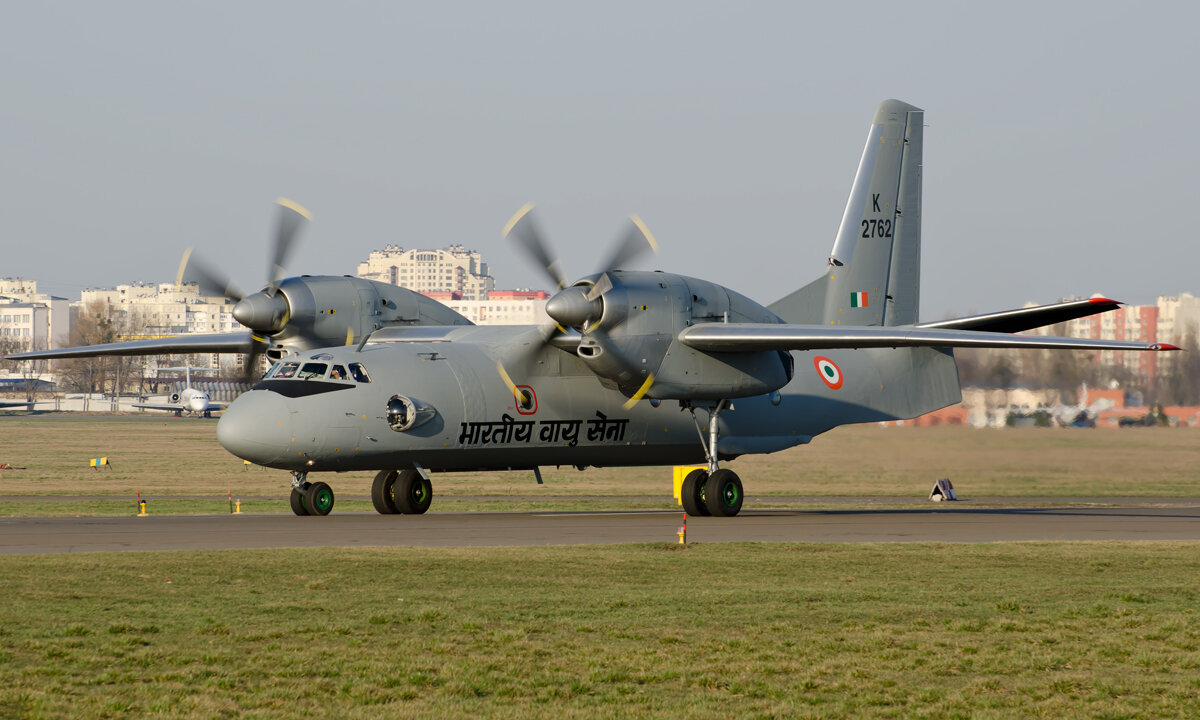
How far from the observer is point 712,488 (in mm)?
26672

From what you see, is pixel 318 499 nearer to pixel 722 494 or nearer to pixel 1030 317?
pixel 722 494

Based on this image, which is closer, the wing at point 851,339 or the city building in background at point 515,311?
the wing at point 851,339

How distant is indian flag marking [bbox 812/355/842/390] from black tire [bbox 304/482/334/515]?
11.6 metres

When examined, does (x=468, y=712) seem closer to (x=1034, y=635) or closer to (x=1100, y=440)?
(x=1034, y=635)

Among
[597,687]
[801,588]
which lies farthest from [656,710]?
[801,588]

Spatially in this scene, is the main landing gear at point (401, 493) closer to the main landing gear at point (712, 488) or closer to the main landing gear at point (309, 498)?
the main landing gear at point (309, 498)

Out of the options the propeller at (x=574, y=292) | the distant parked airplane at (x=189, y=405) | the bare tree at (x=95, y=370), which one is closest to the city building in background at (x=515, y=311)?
the propeller at (x=574, y=292)

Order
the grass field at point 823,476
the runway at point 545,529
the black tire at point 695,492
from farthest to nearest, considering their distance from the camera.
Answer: the grass field at point 823,476 < the black tire at point 695,492 < the runway at point 545,529

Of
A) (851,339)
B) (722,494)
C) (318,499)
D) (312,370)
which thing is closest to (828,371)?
(722,494)

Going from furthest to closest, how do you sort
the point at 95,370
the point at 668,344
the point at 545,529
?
the point at 95,370 → the point at 668,344 → the point at 545,529

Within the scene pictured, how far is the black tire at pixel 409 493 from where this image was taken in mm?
26469

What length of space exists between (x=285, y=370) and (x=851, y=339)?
10358 mm

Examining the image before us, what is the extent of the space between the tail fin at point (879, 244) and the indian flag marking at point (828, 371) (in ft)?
5.36

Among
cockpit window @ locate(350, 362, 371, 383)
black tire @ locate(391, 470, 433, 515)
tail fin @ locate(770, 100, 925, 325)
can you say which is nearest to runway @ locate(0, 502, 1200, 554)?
black tire @ locate(391, 470, 433, 515)
